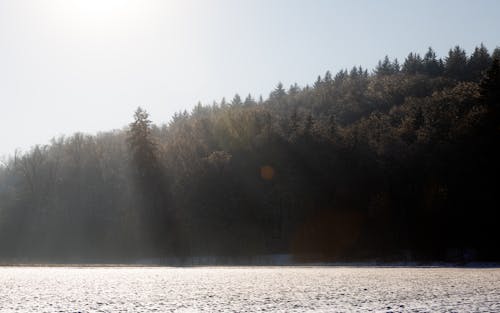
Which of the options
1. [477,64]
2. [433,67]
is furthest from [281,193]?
[433,67]

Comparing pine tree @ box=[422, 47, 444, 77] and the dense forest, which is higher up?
pine tree @ box=[422, 47, 444, 77]

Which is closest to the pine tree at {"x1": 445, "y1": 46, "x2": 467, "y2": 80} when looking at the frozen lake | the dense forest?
the dense forest

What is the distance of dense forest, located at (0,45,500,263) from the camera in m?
69.6

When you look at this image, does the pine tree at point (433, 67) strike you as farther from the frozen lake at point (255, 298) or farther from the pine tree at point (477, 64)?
the frozen lake at point (255, 298)

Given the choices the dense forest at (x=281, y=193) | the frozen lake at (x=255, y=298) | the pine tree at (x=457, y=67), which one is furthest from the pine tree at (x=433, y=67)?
the frozen lake at (x=255, y=298)

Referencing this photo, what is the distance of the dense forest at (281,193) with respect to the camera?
69625mm

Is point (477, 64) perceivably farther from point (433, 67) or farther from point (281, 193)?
point (281, 193)

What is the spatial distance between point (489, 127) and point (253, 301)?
191 feet

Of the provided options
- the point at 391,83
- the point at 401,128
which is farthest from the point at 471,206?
the point at 391,83

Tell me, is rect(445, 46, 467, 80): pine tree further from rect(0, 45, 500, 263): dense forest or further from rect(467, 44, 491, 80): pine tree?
rect(0, 45, 500, 263): dense forest

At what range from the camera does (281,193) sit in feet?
279

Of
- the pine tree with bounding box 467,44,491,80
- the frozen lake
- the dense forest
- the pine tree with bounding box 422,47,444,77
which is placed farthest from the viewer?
the pine tree with bounding box 422,47,444,77

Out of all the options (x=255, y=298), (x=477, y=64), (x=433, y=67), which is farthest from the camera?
(x=433, y=67)

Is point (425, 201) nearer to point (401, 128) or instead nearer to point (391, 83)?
point (401, 128)
